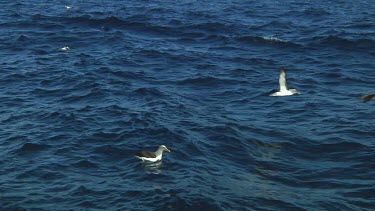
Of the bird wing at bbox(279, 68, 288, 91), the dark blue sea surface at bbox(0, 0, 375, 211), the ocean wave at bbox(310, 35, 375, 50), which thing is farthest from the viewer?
the ocean wave at bbox(310, 35, 375, 50)

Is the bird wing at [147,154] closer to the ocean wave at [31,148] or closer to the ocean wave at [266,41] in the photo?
the ocean wave at [31,148]

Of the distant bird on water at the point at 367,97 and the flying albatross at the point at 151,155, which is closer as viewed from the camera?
the flying albatross at the point at 151,155

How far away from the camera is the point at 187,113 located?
104ft

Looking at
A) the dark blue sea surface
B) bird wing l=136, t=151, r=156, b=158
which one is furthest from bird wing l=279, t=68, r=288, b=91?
bird wing l=136, t=151, r=156, b=158

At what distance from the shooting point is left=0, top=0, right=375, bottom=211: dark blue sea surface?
22.9 meters

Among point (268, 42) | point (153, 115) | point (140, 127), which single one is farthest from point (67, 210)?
point (268, 42)

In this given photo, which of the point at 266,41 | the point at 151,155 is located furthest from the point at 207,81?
the point at 151,155

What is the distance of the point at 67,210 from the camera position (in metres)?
21.2

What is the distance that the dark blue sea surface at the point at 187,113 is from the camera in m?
22.9

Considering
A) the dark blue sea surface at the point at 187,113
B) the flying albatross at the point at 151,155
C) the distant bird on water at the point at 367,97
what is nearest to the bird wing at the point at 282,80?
the dark blue sea surface at the point at 187,113

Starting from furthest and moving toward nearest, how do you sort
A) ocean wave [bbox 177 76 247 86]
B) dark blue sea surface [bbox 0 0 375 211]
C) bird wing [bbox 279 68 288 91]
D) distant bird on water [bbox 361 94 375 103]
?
ocean wave [bbox 177 76 247 86]
distant bird on water [bbox 361 94 375 103]
bird wing [bbox 279 68 288 91]
dark blue sea surface [bbox 0 0 375 211]

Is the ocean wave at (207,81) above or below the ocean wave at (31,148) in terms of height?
above

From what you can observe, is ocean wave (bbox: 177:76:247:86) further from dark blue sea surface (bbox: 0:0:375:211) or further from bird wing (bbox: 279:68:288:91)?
bird wing (bbox: 279:68:288:91)

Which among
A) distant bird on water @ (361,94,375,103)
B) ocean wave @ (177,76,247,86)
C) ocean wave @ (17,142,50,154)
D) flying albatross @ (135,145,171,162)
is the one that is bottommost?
ocean wave @ (17,142,50,154)
